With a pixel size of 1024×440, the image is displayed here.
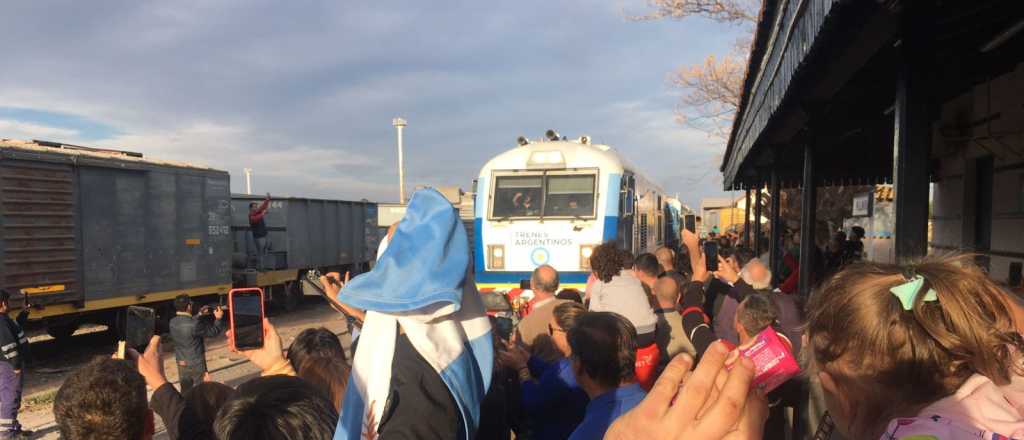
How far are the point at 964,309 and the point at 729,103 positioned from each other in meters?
17.5

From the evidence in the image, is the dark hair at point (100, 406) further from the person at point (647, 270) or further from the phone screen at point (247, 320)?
the person at point (647, 270)

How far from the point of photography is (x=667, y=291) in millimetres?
4590

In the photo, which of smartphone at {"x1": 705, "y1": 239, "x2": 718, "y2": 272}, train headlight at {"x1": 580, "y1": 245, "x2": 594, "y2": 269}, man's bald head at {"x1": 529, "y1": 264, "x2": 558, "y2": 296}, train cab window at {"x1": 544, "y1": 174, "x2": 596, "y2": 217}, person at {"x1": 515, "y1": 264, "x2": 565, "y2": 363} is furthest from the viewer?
train cab window at {"x1": 544, "y1": 174, "x2": 596, "y2": 217}

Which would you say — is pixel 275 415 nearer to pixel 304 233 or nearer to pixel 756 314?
pixel 756 314

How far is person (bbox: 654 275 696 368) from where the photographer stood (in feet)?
14.6

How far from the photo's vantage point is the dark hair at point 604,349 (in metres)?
2.38

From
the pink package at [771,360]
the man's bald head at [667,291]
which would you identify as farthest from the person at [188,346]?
the pink package at [771,360]

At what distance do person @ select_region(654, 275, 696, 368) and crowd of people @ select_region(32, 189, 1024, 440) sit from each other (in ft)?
5.69

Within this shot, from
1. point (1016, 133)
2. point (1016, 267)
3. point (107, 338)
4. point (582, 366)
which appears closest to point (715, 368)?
point (582, 366)

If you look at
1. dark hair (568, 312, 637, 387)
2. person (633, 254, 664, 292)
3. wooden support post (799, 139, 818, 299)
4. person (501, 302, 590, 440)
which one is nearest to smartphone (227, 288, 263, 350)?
person (501, 302, 590, 440)

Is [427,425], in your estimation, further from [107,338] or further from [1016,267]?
[107,338]

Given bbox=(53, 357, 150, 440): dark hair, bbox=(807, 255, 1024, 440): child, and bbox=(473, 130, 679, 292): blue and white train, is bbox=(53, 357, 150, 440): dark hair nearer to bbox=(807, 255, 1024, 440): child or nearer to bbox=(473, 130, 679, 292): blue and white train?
bbox=(807, 255, 1024, 440): child

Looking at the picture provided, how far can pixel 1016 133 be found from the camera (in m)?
5.17

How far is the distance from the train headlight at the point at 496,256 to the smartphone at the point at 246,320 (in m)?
6.30
